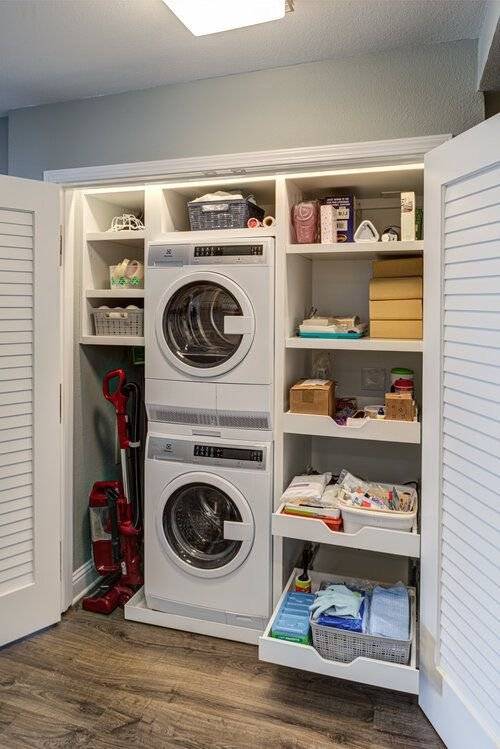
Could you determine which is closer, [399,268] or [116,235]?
[399,268]

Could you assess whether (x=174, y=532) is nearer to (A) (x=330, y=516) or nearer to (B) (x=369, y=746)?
(A) (x=330, y=516)

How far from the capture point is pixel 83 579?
9.03 feet

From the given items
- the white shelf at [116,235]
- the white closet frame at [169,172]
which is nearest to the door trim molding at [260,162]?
the white closet frame at [169,172]

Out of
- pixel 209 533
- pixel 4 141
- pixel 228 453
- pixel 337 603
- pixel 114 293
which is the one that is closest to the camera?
pixel 337 603

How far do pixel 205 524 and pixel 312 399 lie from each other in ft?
2.68

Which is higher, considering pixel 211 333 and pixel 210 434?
pixel 211 333

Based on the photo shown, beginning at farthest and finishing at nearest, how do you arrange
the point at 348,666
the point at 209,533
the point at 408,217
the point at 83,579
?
the point at 83,579 < the point at 209,533 < the point at 408,217 < the point at 348,666

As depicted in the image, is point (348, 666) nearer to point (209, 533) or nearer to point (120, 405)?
point (209, 533)

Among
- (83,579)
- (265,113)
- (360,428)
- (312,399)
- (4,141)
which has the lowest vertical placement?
(83,579)

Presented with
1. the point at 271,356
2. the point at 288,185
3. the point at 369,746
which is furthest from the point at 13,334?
the point at 369,746

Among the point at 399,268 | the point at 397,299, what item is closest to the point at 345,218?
the point at 399,268

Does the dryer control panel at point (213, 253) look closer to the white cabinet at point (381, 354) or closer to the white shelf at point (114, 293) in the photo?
the white cabinet at point (381, 354)

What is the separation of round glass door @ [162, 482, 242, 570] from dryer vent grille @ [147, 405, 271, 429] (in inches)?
11.5

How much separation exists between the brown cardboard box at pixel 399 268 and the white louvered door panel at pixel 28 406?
1456mm
